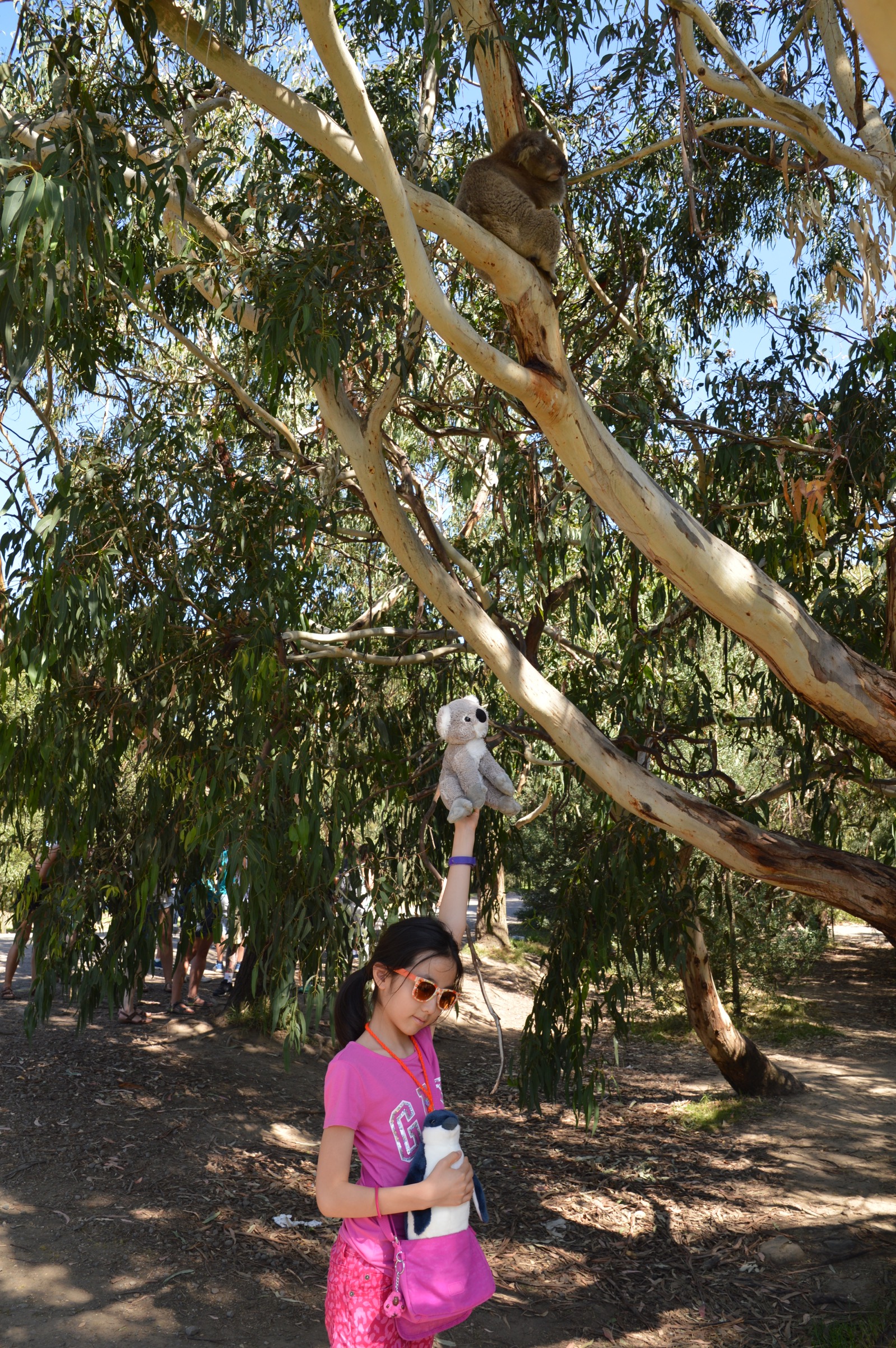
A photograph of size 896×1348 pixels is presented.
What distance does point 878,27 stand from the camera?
4.56ft

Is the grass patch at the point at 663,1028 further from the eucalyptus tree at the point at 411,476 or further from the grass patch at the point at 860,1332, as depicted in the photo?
the grass patch at the point at 860,1332

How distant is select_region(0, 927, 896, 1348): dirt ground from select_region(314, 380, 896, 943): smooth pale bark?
62.4 inches

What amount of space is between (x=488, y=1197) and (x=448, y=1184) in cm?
397

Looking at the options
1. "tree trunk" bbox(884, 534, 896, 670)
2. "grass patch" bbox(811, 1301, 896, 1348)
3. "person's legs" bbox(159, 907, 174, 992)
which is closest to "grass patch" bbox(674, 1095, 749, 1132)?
"grass patch" bbox(811, 1301, 896, 1348)

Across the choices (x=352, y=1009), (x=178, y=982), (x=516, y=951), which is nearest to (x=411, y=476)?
(x=352, y=1009)

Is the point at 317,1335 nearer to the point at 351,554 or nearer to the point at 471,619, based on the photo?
the point at 471,619

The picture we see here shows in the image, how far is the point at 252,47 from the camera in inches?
196

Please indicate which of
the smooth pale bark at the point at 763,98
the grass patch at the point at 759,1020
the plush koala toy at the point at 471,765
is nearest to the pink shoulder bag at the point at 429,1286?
the plush koala toy at the point at 471,765

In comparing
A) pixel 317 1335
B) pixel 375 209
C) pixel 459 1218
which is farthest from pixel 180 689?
pixel 459 1218

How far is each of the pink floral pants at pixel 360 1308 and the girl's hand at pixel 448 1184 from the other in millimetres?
156

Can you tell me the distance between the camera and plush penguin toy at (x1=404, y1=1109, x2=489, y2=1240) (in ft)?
5.40

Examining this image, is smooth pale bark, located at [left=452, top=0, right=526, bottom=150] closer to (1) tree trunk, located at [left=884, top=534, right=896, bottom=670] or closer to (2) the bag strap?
(1) tree trunk, located at [left=884, top=534, right=896, bottom=670]

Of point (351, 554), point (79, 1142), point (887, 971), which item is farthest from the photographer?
point (887, 971)

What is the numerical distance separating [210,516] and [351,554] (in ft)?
7.56
